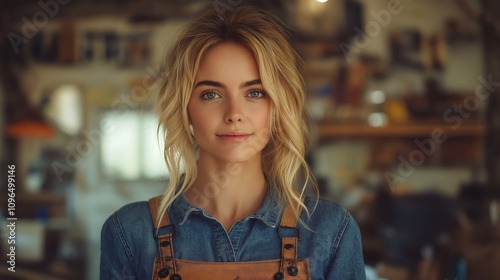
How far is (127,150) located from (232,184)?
3276 mm

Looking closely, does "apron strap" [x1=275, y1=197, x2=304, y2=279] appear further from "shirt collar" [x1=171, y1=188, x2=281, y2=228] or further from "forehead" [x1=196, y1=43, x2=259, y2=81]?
"forehead" [x1=196, y1=43, x2=259, y2=81]

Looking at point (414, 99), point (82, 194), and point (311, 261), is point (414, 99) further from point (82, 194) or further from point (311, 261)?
point (311, 261)

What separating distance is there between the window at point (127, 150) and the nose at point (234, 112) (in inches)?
127

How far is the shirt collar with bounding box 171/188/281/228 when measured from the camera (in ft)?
4.77

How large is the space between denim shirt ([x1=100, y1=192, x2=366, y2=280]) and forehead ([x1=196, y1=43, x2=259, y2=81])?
321mm

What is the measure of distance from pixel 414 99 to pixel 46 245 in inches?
A: 110

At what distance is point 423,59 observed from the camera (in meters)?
4.36

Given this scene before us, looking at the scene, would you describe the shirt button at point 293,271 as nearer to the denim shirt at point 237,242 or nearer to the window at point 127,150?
the denim shirt at point 237,242

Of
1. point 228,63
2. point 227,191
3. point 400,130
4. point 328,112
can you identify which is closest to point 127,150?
point 328,112

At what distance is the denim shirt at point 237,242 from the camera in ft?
4.70

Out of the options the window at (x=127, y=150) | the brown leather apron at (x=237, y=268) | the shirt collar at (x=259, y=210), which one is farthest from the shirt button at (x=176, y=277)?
the window at (x=127, y=150)

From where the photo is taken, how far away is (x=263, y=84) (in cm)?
139

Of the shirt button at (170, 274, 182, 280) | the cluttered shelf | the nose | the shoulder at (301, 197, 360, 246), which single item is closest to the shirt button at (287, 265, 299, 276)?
the shoulder at (301, 197, 360, 246)

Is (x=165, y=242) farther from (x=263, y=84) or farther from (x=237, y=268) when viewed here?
(x=263, y=84)
